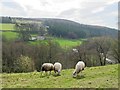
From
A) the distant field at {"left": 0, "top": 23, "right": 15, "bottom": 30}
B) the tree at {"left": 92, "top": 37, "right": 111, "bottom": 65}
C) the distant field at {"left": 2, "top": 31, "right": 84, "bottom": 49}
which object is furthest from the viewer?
the distant field at {"left": 0, "top": 23, "right": 15, "bottom": 30}

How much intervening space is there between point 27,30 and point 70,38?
769 inches

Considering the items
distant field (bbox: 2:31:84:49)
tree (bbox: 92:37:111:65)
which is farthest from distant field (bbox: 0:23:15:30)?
tree (bbox: 92:37:111:65)

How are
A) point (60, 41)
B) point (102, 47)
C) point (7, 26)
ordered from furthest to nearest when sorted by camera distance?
point (7, 26), point (60, 41), point (102, 47)

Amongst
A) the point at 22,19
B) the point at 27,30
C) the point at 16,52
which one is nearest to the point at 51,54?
the point at 16,52

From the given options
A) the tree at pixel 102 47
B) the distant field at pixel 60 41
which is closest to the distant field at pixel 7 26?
the distant field at pixel 60 41

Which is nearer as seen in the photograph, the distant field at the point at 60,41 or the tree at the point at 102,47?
the tree at the point at 102,47

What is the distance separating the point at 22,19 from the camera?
4975 inches

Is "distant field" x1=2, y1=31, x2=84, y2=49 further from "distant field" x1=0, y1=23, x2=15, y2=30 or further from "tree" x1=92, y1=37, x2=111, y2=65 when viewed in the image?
"tree" x1=92, y1=37, x2=111, y2=65

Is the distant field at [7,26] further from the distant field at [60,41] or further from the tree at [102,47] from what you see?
the tree at [102,47]

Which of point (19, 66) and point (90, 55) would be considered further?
point (90, 55)

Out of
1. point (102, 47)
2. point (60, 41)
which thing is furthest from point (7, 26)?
point (102, 47)

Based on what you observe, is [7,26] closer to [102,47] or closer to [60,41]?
[60,41]

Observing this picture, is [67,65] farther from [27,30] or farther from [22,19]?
[22,19]

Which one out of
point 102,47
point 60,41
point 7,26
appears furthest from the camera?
point 7,26
